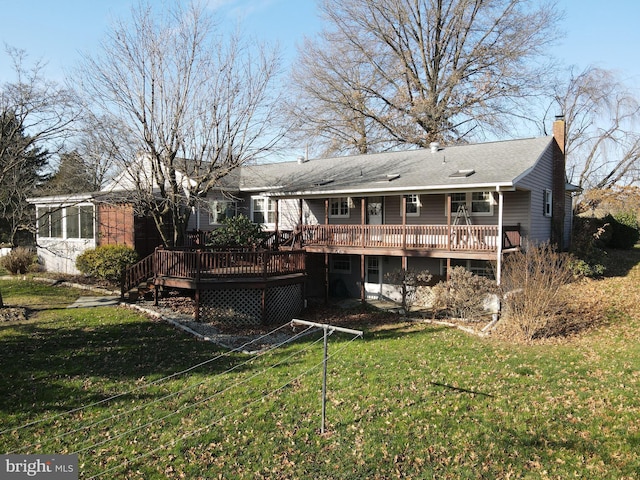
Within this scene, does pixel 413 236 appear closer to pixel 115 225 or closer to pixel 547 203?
pixel 547 203

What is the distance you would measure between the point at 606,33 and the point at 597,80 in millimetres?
18333

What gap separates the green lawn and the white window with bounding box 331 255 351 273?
778cm

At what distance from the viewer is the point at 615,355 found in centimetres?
956

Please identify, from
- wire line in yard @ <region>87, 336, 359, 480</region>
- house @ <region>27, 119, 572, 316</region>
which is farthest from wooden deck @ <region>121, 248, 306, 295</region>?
wire line in yard @ <region>87, 336, 359, 480</region>

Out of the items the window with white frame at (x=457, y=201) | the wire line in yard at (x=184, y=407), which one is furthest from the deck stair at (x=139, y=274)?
the window with white frame at (x=457, y=201)

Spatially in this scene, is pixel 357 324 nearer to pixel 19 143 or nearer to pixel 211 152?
pixel 211 152

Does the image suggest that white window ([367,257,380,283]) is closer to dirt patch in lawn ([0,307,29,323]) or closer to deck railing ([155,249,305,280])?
deck railing ([155,249,305,280])

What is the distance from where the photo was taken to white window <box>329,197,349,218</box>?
19.8 meters

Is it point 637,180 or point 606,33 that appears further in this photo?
point 637,180

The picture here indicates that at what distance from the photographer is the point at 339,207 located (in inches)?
787

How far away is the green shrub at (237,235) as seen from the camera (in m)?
17.5

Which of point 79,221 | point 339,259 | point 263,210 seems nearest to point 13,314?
point 79,221

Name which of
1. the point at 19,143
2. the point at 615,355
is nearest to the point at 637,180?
the point at 615,355

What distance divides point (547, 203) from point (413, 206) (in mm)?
5383
